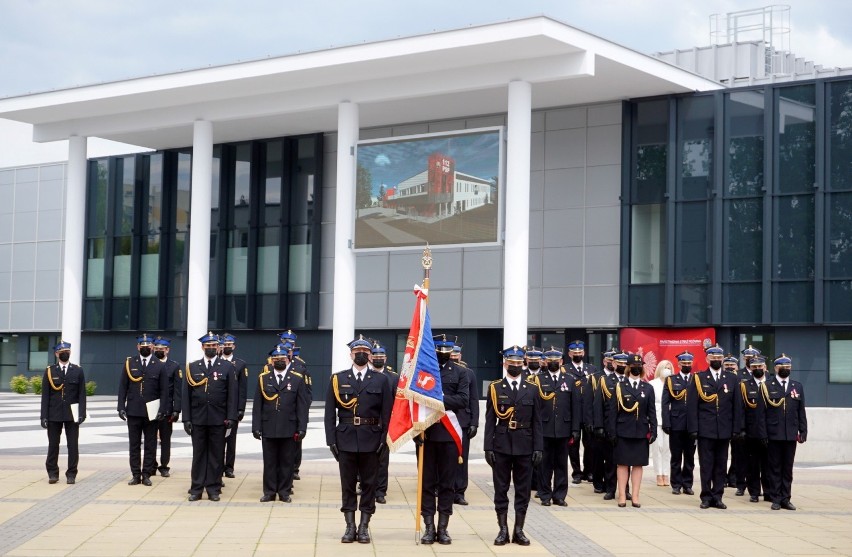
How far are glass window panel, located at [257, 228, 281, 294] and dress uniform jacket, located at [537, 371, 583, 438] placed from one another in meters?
27.2

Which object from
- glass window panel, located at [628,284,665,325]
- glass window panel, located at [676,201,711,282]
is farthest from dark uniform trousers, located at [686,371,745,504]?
glass window panel, located at [628,284,665,325]

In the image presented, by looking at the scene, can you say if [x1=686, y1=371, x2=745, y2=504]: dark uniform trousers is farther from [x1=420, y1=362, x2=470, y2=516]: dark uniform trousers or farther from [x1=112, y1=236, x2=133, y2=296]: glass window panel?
[x1=112, y1=236, x2=133, y2=296]: glass window panel

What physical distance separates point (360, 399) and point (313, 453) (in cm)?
1015

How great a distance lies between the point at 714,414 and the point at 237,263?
29.5m

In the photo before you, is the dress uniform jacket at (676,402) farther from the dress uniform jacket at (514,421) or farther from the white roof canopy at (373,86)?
the white roof canopy at (373,86)

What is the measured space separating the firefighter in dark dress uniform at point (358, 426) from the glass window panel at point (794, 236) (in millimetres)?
22044

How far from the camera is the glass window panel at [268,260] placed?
140 feet

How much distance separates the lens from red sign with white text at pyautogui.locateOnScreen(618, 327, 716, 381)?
1325 inches

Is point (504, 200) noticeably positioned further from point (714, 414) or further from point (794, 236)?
point (714, 414)

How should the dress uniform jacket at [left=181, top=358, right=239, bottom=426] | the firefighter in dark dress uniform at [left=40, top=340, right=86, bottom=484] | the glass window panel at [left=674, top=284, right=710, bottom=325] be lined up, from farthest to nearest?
the glass window panel at [left=674, top=284, right=710, bottom=325] → the firefighter in dark dress uniform at [left=40, top=340, right=86, bottom=484] → the dress uniform jacket at [left=181, top=358, right=239, bottom=426]

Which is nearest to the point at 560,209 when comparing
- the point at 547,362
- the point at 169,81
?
the point at 169,81

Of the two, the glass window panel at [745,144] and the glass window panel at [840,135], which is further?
the glass window panel at [745,144]

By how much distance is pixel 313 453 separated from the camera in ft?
74.2

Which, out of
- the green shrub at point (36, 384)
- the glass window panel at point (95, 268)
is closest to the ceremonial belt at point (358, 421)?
the glass window panel at point (95, 268)
